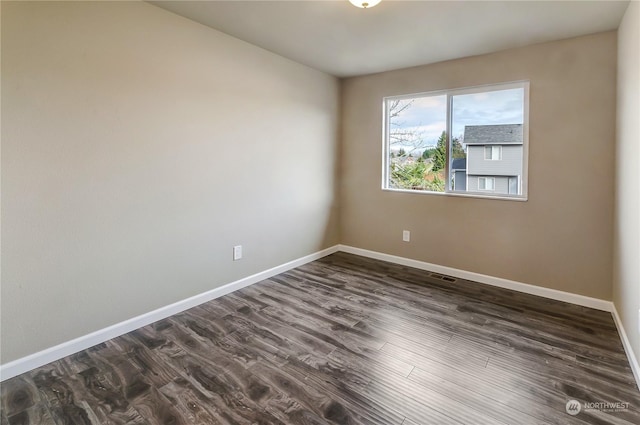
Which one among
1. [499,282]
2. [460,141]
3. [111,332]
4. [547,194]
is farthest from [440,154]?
[111,332]

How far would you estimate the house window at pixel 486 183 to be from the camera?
340cm

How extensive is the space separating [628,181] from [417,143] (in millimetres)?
2106

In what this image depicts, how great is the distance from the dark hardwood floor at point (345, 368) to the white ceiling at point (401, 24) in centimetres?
240

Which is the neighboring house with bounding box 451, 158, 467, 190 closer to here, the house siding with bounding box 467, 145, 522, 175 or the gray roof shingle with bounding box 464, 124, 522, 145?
the house siding with bounding box 467, 145, 522, 175

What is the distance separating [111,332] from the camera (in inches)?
92.7

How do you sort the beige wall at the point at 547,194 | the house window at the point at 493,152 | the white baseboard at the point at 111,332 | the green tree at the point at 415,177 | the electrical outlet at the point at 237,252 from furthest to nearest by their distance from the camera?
the green tree at the point at 415,177
the house window at the point at 493,152
the electrical outlet at the point at 237,252
the beige wall at the point at 547,194
the white baseboard at the point at 111,332

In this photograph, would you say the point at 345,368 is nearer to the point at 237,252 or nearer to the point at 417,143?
the point at 237,252

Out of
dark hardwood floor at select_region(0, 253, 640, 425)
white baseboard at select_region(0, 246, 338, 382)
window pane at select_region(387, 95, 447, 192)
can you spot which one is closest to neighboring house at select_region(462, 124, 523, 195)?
window pane at select_region(387, 95, 447, 192)

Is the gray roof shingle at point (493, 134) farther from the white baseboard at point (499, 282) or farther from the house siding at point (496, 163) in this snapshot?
the white baseboard at point (499, 282)

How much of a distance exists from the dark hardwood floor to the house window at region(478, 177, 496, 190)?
3.87ft

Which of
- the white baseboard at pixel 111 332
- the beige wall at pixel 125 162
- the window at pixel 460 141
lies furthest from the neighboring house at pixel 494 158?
the white baseboard at pixel 111 332

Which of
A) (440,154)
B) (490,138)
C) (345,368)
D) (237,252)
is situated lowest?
(345,368)

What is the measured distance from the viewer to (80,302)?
220 centimetres

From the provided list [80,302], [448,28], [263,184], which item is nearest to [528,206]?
[448,28]
